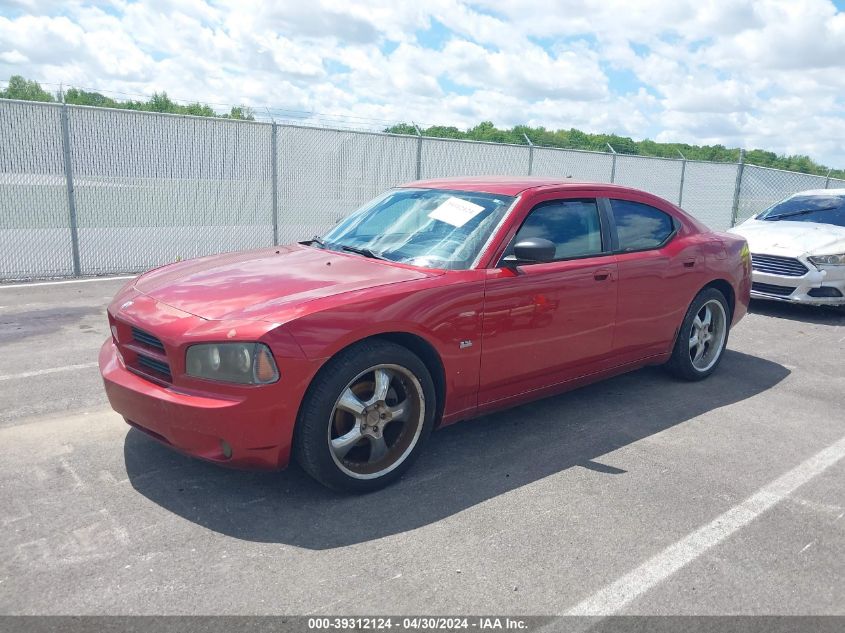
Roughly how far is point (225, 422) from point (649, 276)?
3171mm

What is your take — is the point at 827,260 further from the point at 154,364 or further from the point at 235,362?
the point at 154,364

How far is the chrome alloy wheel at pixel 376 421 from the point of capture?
349cm

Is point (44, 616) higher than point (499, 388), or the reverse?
point (499, 388)

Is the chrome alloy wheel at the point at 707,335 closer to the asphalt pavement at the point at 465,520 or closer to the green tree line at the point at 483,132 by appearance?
the asphalt pavement at the point at 465,520

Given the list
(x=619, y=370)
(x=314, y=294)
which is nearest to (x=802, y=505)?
(x=619, y=370)

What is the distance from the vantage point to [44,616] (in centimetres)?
256

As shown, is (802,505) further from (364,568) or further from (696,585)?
(364,568)

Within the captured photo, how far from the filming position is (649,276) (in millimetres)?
5000

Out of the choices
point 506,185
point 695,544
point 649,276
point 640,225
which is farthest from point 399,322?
point 640,225

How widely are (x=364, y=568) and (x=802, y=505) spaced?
7.57 ft

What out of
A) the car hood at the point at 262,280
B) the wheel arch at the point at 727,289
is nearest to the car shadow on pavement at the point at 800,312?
the wheel arch at the point at 727,289

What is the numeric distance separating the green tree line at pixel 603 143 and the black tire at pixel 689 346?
8580 millimetres

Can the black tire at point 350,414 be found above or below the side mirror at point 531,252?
below

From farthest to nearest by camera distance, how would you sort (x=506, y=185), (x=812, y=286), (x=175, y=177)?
(x=175, y=177) < (x=812, y=286) < (x=506, y=185)
